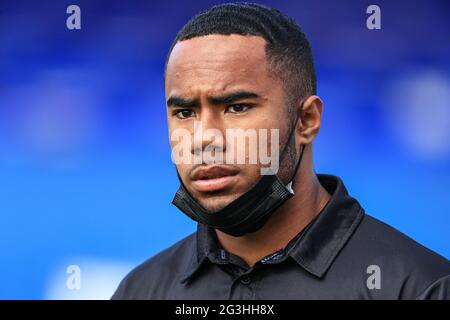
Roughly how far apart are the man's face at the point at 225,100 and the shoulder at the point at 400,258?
77cm

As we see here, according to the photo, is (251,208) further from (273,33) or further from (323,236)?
(273,33)

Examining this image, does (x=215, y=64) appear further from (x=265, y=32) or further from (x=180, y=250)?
(x=180, y=250)

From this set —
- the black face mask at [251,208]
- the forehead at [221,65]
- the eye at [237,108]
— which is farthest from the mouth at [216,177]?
the forehead at [221,65]

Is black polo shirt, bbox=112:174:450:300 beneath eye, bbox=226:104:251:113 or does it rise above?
beneath

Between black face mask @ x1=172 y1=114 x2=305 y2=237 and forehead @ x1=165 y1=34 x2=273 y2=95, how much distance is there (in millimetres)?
462

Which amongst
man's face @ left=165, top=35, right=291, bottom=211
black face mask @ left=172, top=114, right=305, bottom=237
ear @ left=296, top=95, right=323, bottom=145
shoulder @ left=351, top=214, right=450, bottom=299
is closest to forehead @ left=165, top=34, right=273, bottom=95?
man's face @ left=165, top=35, right=291, bottom=211

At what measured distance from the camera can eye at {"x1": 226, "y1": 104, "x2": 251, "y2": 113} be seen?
13.7 feet

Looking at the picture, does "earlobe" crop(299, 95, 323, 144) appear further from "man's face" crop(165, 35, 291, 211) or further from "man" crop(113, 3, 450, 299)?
"man's face" crop(165, 35, 291, 211)

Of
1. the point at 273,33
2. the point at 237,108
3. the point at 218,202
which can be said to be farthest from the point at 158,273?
the point at 273,33

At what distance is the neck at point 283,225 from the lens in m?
4.42

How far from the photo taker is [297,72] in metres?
4.41

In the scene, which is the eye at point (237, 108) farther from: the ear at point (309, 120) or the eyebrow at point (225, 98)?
the ear at point (309, 120)
